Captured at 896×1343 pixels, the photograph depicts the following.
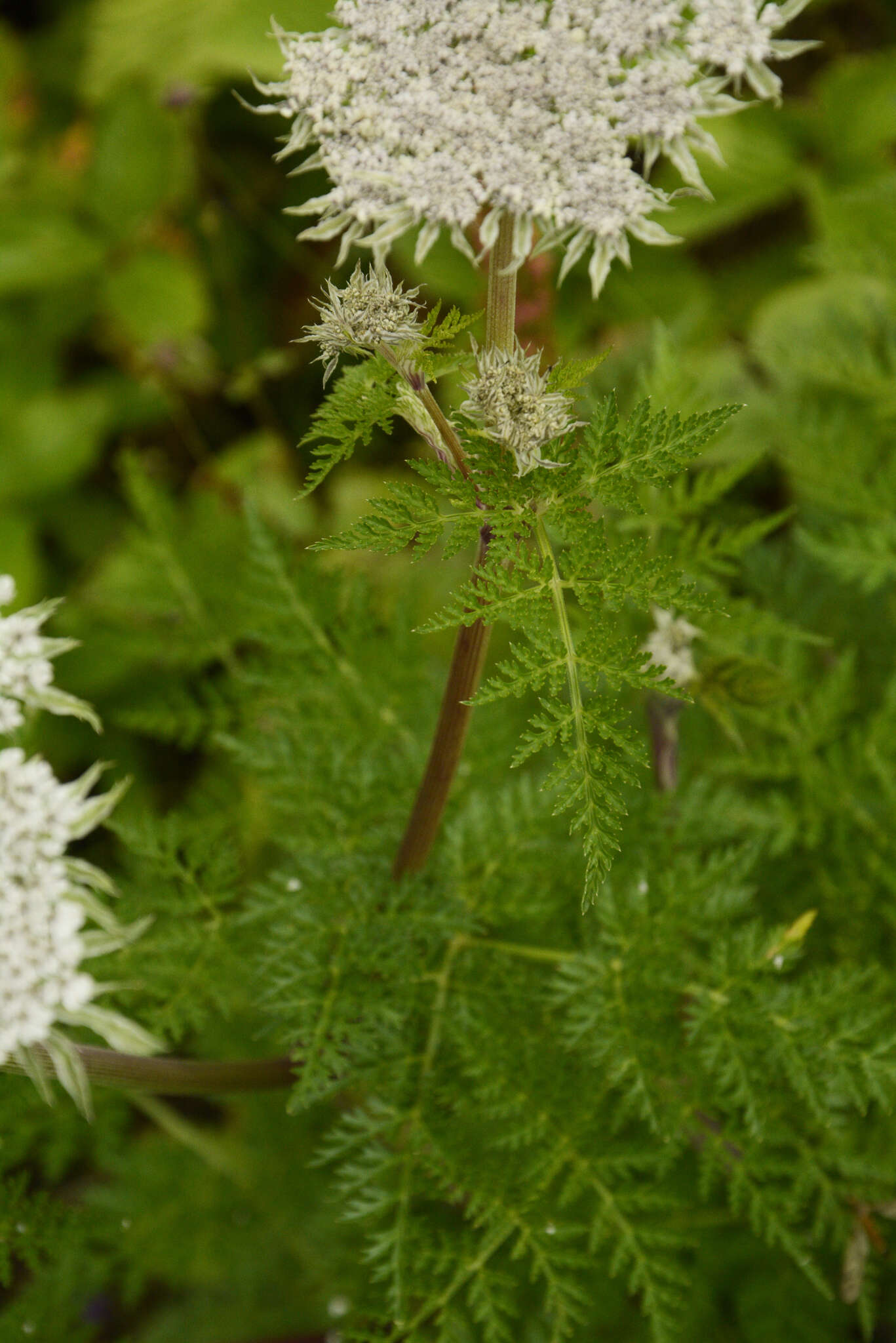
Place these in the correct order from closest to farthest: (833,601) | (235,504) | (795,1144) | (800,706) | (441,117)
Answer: (441,117) < (795,1144) < (800,706) < (833,601) < (235,504)

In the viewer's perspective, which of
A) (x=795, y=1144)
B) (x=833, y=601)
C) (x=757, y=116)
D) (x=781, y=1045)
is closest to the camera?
(x=781, y=1045)

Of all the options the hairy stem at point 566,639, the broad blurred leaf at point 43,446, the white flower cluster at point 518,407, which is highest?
the white flower cluster at point 518,407

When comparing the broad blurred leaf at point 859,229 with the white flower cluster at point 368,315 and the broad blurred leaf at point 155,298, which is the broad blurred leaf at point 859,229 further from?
the broad blurred leaf at point 155,298

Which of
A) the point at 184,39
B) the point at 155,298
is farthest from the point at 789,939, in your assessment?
the point at 184,39

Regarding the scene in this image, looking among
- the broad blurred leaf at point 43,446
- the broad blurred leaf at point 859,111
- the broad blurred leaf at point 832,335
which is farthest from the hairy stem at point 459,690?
the broad blurred leaf at point 859,111

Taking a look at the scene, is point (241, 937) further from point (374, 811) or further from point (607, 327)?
point (607, 327)

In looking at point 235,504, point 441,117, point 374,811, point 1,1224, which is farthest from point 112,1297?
point 441,117

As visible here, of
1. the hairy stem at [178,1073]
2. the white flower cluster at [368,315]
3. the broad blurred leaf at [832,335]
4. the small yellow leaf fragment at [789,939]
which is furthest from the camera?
the broad blurred leaf at [832,335]
